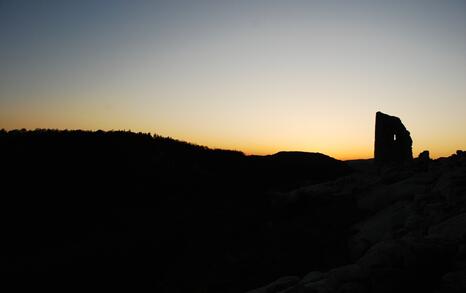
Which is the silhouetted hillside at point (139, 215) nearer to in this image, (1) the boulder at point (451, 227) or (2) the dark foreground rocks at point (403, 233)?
(2) the dark foreground rocks at point (403, 233)

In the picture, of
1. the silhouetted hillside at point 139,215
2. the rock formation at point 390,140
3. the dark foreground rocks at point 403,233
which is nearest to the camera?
the dark foreground rocks at point 403,233

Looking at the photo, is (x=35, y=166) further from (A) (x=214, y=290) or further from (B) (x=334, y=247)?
(B) (x=334, y=247)

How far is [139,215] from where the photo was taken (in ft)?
56.2

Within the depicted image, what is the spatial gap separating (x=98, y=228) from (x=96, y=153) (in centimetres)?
784

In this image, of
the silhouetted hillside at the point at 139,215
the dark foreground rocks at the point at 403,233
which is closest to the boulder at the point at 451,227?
the dark foreground rocks at the point at 403,233

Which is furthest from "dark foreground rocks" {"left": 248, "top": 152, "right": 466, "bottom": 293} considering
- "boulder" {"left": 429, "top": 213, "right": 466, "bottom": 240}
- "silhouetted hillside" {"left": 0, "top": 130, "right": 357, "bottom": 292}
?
"silhouetted hillside" {"left": 0, "top": 130, "right": 357, "bottom": 292}

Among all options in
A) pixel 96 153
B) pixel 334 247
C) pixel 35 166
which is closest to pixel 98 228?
pixel 35 166

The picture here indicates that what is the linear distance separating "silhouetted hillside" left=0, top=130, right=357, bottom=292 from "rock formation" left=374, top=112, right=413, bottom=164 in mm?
6787

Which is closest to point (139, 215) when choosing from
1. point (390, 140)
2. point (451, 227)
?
point (451, 227)

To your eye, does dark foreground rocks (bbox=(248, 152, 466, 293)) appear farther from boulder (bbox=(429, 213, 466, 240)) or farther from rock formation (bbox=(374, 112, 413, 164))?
rock formation (bbox=(374, 112, 413, 164))

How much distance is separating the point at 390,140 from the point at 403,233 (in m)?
14.7

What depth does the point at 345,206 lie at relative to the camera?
18.8 meters

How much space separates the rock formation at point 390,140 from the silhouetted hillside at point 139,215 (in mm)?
6787

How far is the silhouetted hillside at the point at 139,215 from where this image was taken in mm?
12422
